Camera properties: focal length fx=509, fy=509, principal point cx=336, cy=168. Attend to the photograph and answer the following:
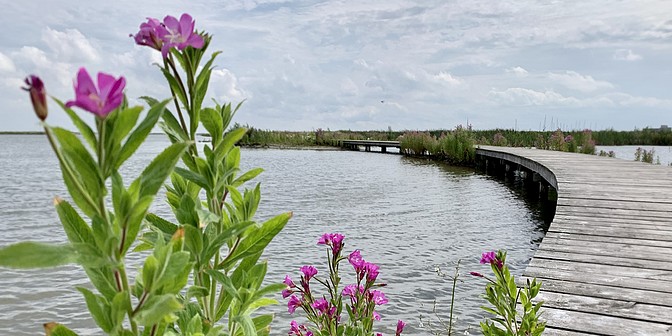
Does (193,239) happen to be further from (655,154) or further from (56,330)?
(655,154)

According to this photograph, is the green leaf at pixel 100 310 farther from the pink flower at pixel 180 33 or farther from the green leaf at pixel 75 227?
the pink flower at pixel 180 33

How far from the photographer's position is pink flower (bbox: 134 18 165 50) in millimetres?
877

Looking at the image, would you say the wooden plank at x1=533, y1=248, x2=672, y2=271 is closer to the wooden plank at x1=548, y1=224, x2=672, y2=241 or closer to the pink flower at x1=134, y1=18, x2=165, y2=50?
the wooden plank at x1=548, y1=224, x2=672, y2=241

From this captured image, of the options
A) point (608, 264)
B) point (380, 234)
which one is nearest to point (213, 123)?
point (608, 264)

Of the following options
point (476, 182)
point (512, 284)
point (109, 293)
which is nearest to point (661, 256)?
point (512, 284)

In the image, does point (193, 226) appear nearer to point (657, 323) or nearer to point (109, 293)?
point (109, 293)

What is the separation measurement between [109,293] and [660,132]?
4283cm

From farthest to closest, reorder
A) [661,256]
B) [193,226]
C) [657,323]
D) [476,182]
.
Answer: [476,182] < [661,256] < [657,323] < [193,226]

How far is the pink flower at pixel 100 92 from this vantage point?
62 cm

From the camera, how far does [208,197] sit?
1062mm

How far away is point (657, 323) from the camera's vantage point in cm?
268

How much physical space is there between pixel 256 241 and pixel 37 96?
55 cm

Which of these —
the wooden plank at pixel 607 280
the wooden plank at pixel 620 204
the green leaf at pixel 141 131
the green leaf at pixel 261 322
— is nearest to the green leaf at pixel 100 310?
the green leaf at pixel 141 131

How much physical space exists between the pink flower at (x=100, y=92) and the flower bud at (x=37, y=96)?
0.03 m
